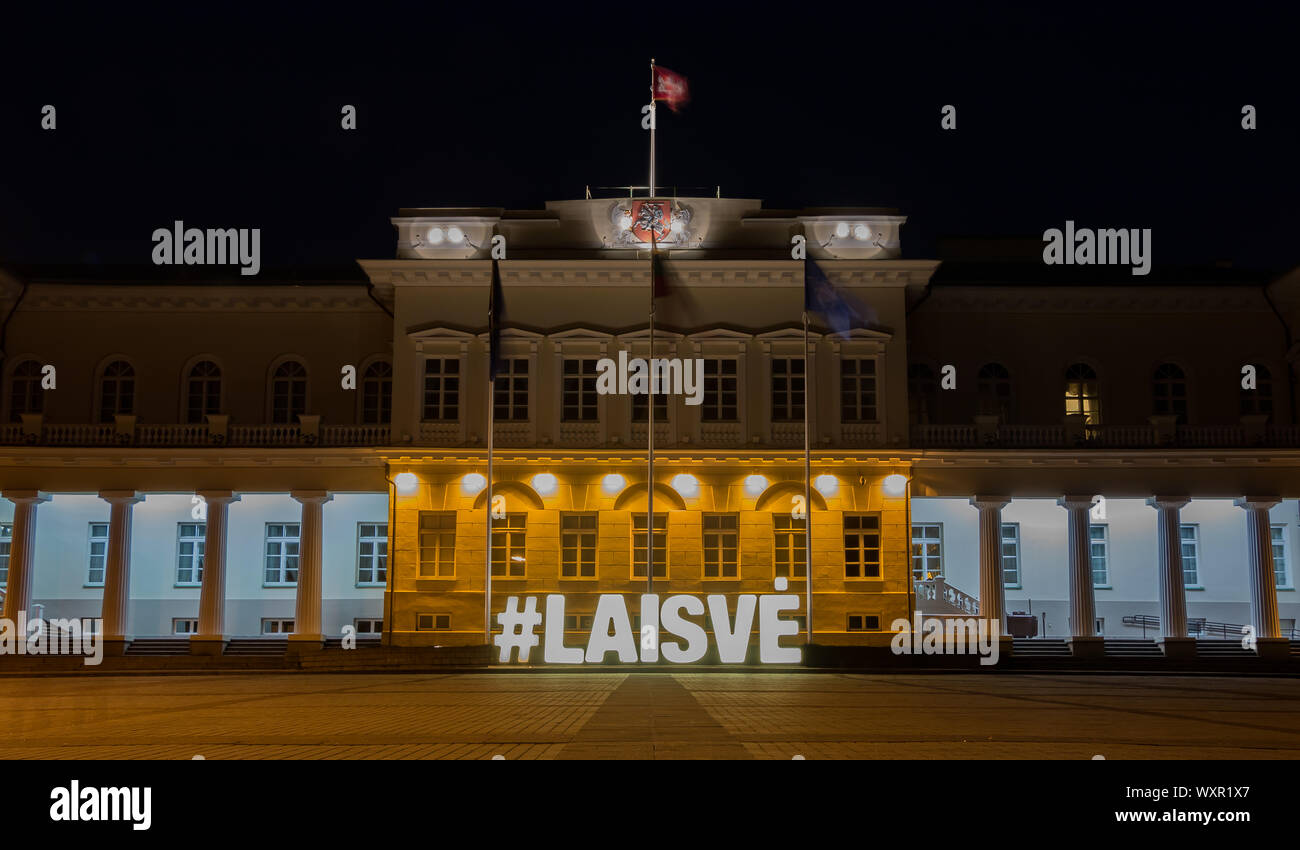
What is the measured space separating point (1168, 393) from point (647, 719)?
30.2 meters

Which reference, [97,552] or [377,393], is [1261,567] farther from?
[97,552]

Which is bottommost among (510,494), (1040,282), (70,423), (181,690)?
(181,690)

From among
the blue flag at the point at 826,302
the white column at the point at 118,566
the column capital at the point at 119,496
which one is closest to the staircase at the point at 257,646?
the white column at the point at 118,566

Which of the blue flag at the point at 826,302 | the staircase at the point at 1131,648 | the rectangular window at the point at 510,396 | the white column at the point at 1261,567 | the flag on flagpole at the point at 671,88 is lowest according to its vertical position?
the staircase at the point at 1131,648

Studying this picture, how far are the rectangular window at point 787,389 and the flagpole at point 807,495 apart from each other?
42 centimetres

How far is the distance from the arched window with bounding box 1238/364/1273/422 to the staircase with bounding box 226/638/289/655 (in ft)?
103

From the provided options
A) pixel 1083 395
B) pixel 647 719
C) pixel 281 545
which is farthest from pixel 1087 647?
pixel 281 545

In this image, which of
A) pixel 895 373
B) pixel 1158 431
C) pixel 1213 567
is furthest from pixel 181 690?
pixel 1213 567

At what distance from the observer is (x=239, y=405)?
133 feet

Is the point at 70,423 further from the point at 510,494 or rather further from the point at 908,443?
the point at 908,443

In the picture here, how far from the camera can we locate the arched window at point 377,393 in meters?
40.2

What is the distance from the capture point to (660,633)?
34094mm

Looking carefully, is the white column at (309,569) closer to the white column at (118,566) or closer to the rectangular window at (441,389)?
the rectangular window at (441,389)

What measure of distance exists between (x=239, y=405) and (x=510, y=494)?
33.6 feet
